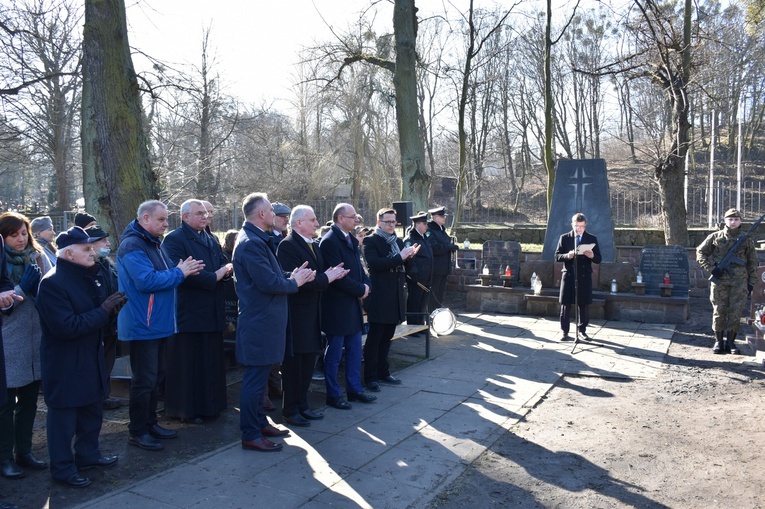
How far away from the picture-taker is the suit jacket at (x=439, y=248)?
1010 cm

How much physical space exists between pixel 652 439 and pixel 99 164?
8028mm

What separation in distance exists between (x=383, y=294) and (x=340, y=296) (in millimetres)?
837

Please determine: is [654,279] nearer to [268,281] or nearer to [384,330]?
[384,330]

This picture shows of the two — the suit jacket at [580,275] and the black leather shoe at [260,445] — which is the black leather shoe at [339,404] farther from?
the suit jacket at [580,275]

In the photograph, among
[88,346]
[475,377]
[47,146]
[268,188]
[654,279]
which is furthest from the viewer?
[268,188]

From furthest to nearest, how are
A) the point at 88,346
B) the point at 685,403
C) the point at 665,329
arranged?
the point at 665,329
the point at 685,403
the point at 88,346

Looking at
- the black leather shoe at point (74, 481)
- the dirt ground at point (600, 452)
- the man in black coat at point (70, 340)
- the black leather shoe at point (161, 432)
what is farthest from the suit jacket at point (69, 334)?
the black leather shoe at point (161, 432)

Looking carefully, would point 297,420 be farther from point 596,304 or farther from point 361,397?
point 596,304

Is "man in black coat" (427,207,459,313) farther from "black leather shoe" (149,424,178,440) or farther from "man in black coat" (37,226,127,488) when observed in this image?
"man in black coat" (37,226,127,488)

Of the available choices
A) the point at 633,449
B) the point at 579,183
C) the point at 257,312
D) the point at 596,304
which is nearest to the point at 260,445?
the point at 257,312

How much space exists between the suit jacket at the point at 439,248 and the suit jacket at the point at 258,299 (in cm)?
536

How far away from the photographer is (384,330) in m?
6.85

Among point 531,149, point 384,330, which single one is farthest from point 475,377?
point 531,149

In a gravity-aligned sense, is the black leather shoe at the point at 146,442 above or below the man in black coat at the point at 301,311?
below
